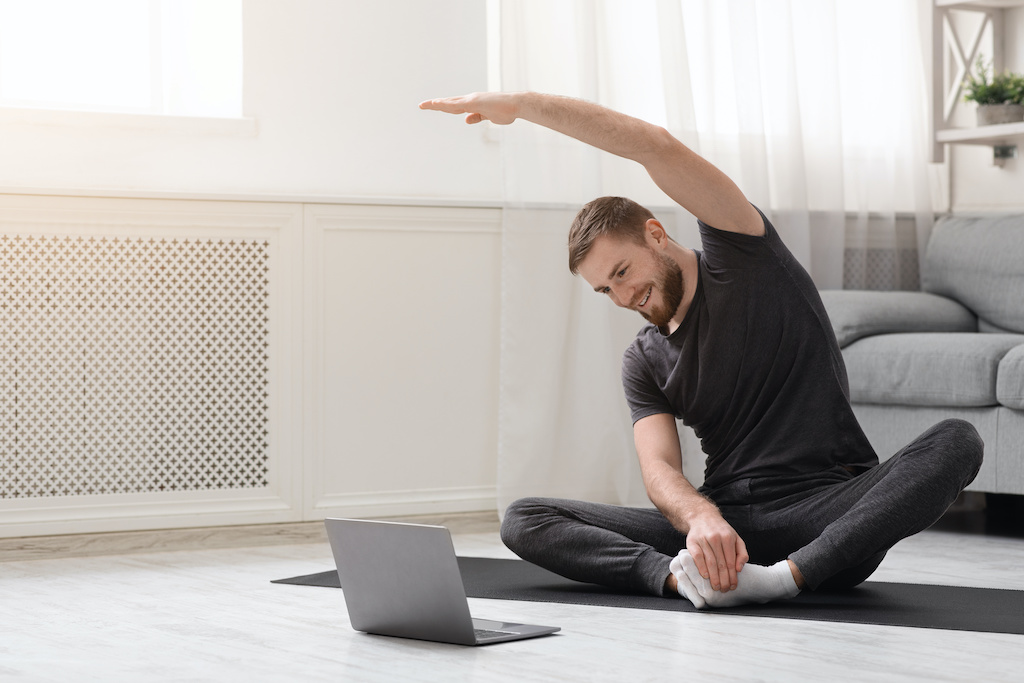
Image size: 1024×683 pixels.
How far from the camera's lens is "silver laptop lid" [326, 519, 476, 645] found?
1.70m

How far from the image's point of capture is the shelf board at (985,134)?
3789 millimetres

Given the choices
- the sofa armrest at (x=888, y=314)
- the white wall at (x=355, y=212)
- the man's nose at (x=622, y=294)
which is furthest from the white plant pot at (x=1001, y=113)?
the man's nose at (x=622, y=294)

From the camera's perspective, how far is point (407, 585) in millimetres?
1770

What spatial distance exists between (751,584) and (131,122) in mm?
1866

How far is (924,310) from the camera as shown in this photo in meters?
3.44

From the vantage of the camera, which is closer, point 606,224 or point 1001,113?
point 606,224

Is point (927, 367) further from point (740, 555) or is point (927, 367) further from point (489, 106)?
point (489, 106)

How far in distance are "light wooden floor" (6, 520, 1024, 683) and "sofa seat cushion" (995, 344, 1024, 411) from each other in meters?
0.54

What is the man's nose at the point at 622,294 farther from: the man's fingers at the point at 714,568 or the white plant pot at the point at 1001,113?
the white plant pot at the point at 1001,113

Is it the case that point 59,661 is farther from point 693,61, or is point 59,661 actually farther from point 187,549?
point 693,61

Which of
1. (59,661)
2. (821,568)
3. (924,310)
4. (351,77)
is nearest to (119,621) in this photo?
(59,661)

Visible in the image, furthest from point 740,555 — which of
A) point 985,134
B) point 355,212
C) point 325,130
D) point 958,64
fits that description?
point 958,64

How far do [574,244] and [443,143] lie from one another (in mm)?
1298

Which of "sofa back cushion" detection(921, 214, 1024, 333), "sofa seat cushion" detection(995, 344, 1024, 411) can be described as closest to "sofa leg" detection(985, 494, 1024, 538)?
"sofa seat cushion" detection(995, 344, 1024, 411)
